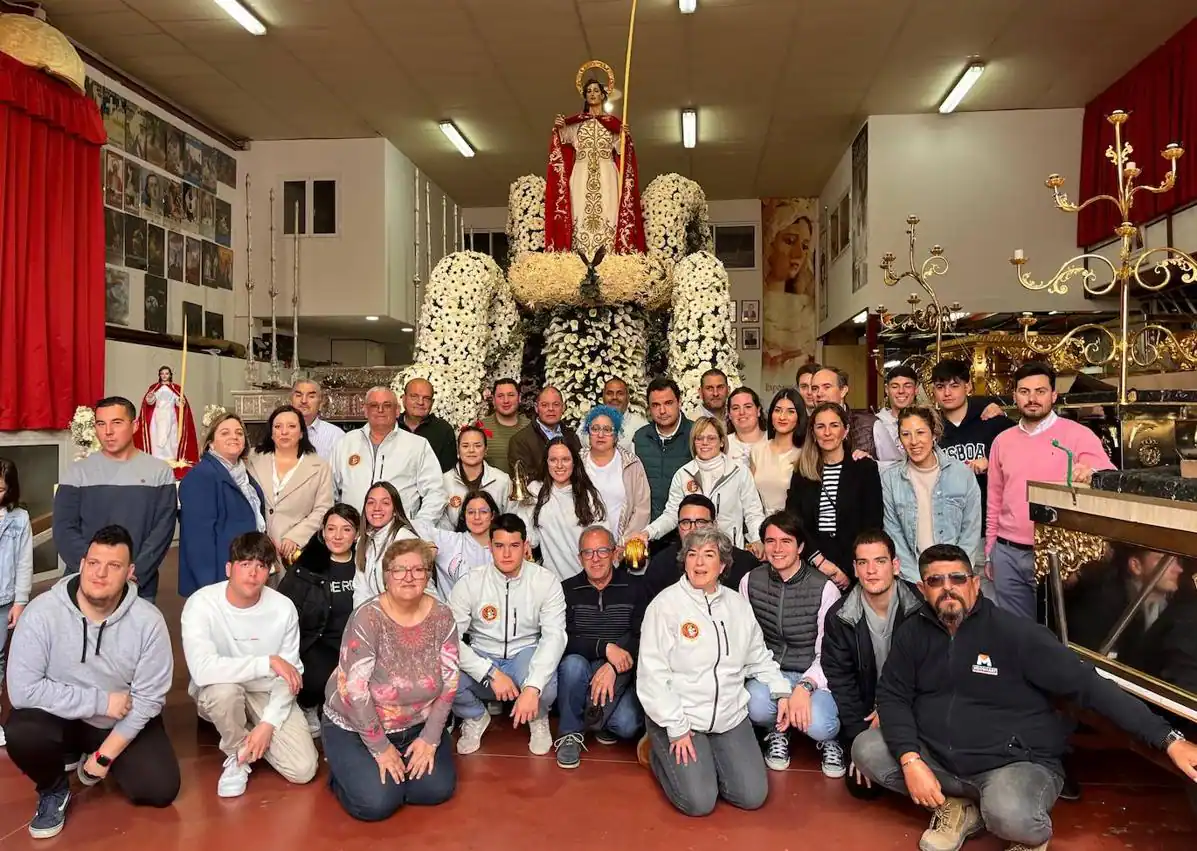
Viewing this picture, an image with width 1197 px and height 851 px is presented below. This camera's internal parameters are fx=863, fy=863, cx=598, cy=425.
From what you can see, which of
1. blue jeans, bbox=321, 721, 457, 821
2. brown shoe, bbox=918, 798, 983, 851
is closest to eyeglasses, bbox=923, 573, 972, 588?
brown shoe, bbox=918, 798, 983, 851

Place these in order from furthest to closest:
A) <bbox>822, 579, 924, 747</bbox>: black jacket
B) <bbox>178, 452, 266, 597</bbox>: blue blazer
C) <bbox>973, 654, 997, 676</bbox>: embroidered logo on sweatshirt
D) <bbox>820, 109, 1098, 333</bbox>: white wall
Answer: <bbox>820, 109, 1098, 333</bbox>: white wall, <bbox>178, 452, 266, 597</bbox>: blue blazer, <bbox>822, 579, 924, 747</bbox>: black jacket, <bbox>973, 654, 997, 676</bbox>: embroidered logo on sweatshirt

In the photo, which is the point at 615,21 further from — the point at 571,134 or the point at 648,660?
the point at 648,660

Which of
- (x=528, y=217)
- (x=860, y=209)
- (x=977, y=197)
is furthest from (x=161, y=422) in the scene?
(x=977, y=197)

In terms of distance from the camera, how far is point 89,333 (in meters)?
7.89

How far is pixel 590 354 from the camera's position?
5695 millimetres

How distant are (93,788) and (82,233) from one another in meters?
6.21

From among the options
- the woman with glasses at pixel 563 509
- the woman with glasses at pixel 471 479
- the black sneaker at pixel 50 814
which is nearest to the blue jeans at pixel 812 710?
the woman with glasses at pixel 563 509

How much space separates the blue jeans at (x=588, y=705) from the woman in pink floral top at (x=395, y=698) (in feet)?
1.89

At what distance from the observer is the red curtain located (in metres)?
7.94

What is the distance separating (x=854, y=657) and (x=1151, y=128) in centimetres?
796

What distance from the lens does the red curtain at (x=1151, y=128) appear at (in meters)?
7.94

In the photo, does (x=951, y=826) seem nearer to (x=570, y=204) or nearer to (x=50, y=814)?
(x=50, y=814)

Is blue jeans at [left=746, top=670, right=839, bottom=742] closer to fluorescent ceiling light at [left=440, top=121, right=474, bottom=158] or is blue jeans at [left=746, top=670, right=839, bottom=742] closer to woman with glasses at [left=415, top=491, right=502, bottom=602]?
woman with glasses at [left=415, top=491, right=502, bottom=602]

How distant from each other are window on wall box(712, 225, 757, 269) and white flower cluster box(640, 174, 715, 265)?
28.3 feet
